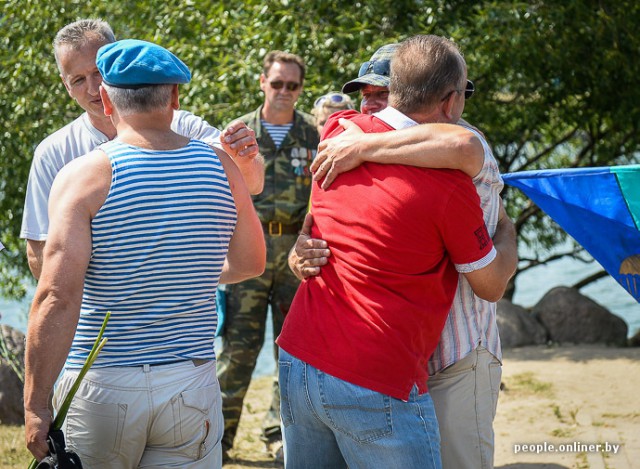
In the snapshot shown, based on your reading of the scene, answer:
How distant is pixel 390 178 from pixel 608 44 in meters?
5.98

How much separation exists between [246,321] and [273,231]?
1.77 ft

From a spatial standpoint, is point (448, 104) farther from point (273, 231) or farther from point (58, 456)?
point (273, 231)

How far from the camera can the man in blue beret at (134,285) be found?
257cm

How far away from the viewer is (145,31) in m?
8.27

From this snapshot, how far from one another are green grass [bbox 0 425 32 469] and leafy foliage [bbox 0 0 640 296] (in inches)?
109

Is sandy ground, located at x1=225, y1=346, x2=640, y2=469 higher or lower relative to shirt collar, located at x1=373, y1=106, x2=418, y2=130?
lower

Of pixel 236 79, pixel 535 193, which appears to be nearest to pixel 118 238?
pixel 535 193

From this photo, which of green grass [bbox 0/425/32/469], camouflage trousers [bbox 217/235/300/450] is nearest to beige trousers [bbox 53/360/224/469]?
camouflage trousers [bbox 217/235/300/450]

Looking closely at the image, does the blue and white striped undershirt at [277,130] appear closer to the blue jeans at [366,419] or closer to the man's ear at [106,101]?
the man's ear at [106,101]

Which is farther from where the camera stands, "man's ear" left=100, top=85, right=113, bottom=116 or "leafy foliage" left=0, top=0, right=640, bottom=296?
"leafy foliage" left=0, top=0, right=640, bottom=296

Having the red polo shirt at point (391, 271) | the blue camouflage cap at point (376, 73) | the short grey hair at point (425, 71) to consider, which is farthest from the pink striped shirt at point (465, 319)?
the blue camouflage cap at point (376, 73)

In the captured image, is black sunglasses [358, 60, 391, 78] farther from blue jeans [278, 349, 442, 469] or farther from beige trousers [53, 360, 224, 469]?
beige trousers [53, 360, 224, 469]

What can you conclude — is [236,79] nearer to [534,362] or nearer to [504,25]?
[504,25]

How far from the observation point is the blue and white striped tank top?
2.60m
